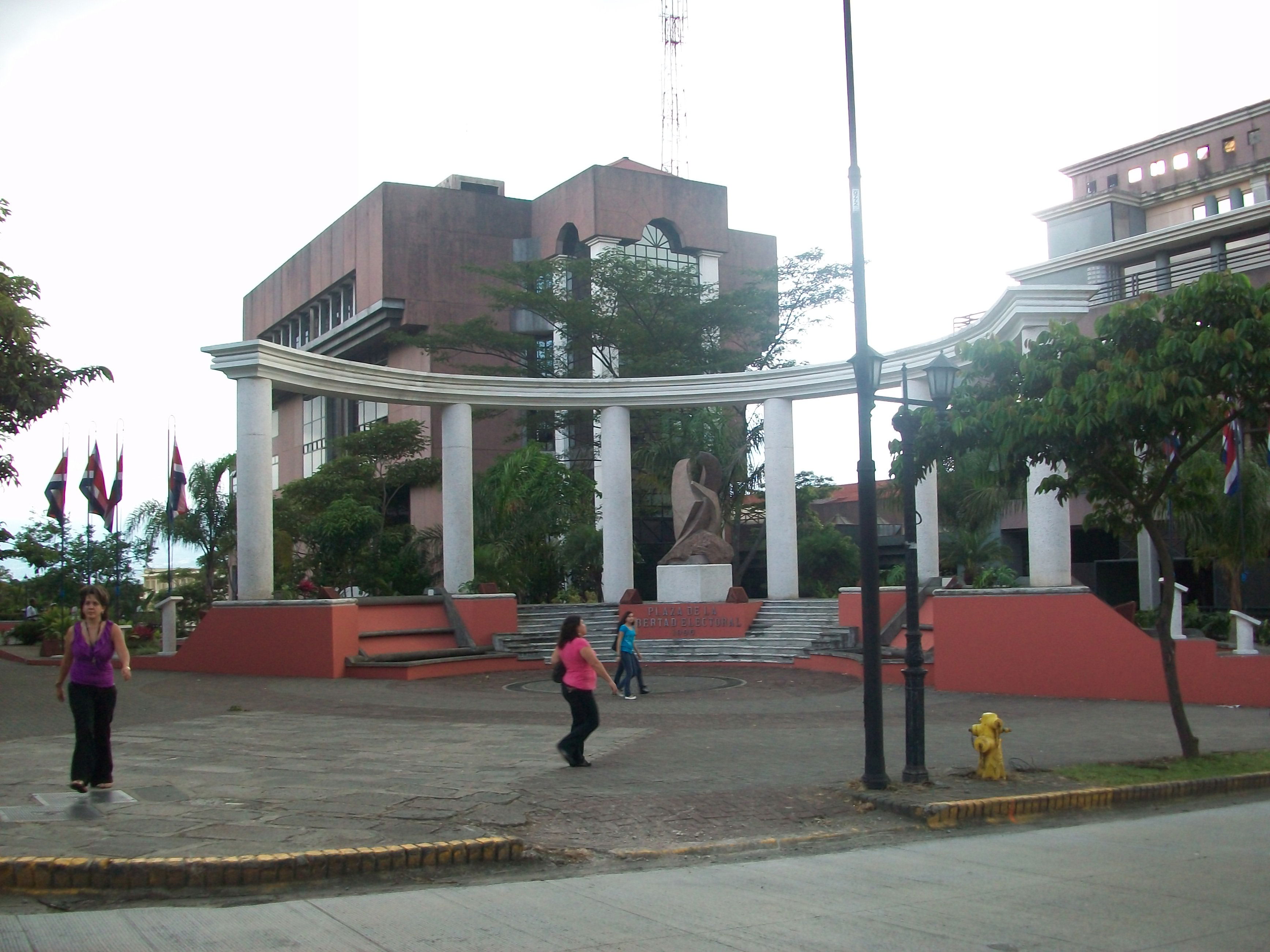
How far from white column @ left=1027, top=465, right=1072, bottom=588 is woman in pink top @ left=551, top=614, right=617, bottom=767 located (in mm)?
9995

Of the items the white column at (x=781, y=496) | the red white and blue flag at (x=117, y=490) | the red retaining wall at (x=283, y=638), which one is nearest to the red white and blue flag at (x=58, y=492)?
the red white and blue flag at (x=117, y=490)

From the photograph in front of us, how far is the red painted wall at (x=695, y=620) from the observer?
26.1 metres

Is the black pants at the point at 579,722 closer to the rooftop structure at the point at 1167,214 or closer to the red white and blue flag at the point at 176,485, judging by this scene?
the red white and blue flag at the point at 176,485

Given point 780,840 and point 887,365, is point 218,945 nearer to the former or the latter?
point 780,840

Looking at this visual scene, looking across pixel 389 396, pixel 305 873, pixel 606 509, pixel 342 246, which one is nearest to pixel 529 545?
pixel 606 509

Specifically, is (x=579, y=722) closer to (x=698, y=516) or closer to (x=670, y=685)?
(x=670, y=685)

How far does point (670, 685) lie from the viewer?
20.5m

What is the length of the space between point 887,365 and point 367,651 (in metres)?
12.3

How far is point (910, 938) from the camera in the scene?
5875 millimetres

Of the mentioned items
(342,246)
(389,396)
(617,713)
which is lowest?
(617,713)

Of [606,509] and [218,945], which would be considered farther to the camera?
[606,509]

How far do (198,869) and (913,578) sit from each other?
663 cm

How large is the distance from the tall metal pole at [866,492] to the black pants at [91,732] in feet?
20.3

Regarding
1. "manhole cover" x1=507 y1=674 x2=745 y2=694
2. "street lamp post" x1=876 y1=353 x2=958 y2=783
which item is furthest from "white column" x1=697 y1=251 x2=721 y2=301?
"street lamp post" x1=876 y1=353 x2=958 y2=783
